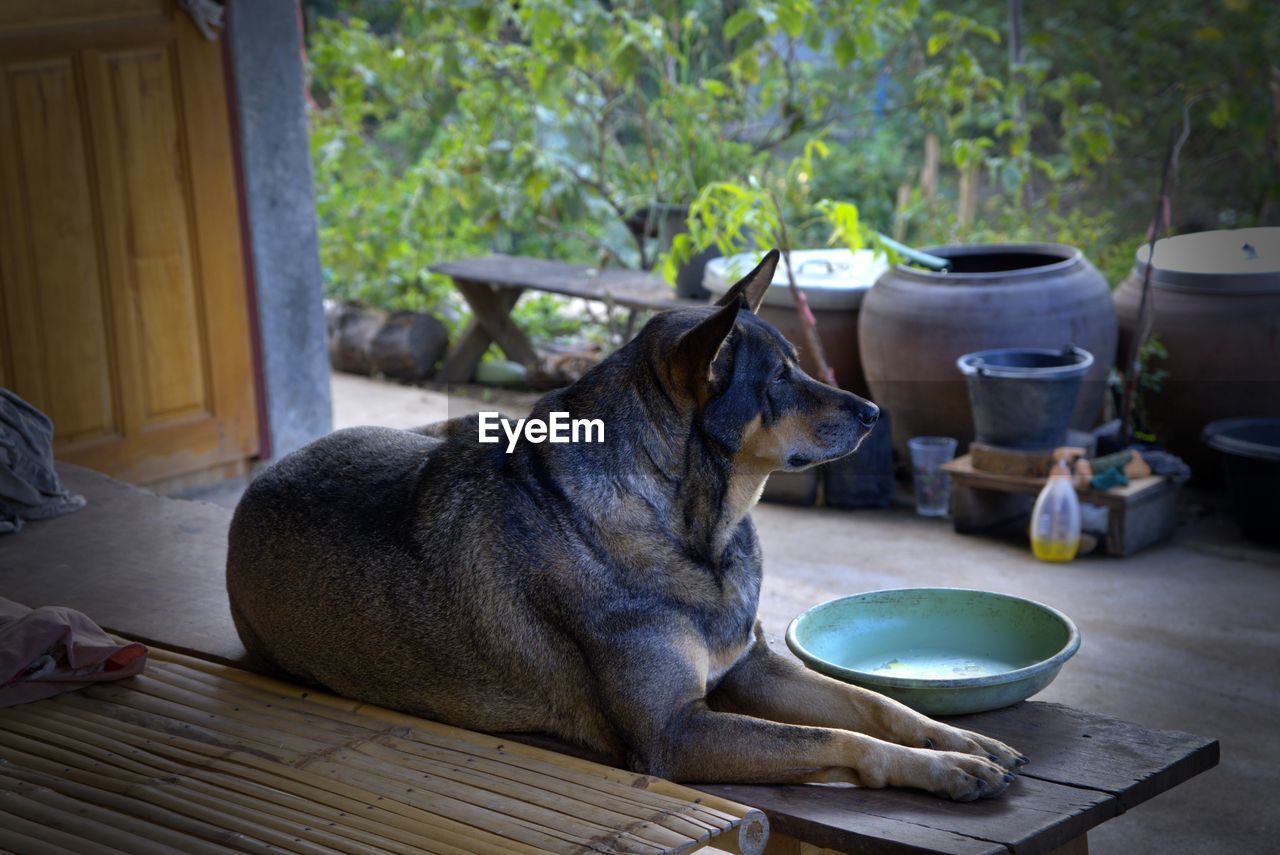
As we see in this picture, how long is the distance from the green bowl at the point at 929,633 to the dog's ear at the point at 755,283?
30.5 inches

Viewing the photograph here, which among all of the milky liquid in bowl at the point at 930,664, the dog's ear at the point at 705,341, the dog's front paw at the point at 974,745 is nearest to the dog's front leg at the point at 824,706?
the dog's front paw at the point at 974,745

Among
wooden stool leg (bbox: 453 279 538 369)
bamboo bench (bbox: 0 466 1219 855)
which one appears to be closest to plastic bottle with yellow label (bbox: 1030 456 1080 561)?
bamboo bench (bbox: 0 466 1219 855)

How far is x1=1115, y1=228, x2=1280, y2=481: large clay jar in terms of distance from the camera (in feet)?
19.8

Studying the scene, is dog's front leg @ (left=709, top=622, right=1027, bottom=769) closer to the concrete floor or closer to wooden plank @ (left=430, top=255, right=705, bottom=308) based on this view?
the concrete floor

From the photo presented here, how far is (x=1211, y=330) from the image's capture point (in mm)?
6105

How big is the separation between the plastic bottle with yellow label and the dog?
2.82m

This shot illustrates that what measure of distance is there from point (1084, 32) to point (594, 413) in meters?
7.06

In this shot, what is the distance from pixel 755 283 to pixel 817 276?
3.96 metres

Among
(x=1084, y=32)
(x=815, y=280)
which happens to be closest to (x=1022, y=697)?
(x=815, y=280)

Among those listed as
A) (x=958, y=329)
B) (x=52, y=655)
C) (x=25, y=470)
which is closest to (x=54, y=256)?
(x=25, y=470)

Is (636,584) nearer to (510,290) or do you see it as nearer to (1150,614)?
(1150,614)

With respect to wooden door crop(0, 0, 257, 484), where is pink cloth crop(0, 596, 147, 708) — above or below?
below

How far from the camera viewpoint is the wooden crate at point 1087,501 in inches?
215

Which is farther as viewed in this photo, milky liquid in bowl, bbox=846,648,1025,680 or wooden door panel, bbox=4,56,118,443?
wooden door panel, bbox=4,56,118,443
